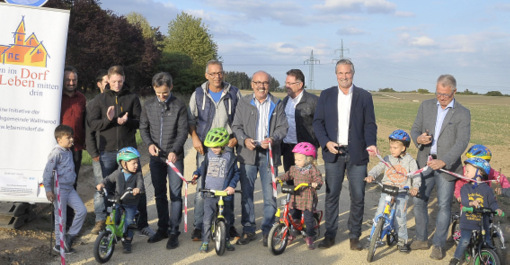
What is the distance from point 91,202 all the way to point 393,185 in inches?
219

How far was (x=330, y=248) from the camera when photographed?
7.08 metres

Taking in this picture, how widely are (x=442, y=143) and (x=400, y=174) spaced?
672 mm

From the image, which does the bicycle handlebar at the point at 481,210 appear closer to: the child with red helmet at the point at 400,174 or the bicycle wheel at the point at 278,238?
the child with red helmet at the point at 400,174

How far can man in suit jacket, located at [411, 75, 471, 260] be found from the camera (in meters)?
6.51

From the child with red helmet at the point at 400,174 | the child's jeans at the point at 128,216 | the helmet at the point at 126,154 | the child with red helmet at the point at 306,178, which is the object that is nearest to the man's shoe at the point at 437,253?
the child with red helmet at the point at 400,174

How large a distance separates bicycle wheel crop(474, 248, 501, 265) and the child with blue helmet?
192 millimetres

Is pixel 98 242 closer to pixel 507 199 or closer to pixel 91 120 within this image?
pixel 91 120

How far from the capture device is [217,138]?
6.62m

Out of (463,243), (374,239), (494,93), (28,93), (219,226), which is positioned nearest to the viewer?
(463,243)

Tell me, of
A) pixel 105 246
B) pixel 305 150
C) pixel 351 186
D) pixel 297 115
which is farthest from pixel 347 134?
pixel 105 246

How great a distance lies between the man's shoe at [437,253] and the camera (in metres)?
6.64

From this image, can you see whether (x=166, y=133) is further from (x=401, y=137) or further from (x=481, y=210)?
(x=481, y=210)

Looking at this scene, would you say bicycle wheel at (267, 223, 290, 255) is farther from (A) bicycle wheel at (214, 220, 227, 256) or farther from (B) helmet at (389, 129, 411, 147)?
(B) helmet at (389, 129, 411, 147)

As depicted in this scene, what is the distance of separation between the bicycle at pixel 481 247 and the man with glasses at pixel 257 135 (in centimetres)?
254
